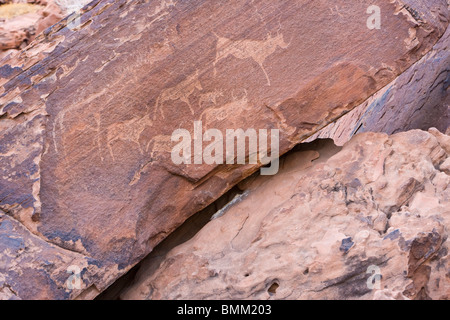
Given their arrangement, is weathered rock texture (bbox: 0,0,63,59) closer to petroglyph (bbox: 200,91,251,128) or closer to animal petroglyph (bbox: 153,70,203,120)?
animal petroglyph (bbox: 153,70,203,120)

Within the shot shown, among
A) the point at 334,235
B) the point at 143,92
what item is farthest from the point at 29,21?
the point at 334,235

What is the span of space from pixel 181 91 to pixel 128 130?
0.31 meters

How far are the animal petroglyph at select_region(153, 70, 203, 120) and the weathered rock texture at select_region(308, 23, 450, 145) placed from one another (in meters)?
1.99

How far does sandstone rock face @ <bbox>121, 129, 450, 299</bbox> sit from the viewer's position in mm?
→ 1900

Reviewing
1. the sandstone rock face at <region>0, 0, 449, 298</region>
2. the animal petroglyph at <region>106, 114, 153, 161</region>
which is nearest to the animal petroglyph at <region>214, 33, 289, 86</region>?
the sandstone rock face at <region>0, 0, 449, 298</region>

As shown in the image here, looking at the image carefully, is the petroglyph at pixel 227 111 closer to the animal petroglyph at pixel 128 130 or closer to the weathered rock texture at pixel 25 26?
the animal petroglyph at pixel 128 130

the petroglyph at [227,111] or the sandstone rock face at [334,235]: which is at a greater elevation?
the petroglyph at [227,111]

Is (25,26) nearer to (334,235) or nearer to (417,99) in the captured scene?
(417,99)

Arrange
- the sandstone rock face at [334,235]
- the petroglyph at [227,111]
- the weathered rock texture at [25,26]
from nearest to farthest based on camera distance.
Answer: the sandstone rock face at [334,235] → the petroglyph at [227,111] → the weathered rock texture at [25,26]

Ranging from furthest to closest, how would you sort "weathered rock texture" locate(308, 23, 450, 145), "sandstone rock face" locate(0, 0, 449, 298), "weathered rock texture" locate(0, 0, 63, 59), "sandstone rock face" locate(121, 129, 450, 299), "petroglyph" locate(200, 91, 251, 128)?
"weathered rock texture" locate(0, 0, 63, 59), "weathered rock texture" locate(308, 23, 450, 145), "petroglyph" locate(200, 91, 251, 128), "sandstone rock face" locate(0, 0, 449, 298), "sandstone rock face" locate(121, 129, 450, 299)

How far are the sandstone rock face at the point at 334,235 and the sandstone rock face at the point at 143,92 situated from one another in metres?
0.25

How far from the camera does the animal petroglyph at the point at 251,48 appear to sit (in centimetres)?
220

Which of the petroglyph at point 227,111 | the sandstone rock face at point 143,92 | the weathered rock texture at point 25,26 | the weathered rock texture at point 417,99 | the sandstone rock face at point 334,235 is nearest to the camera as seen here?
the sandstone rock face at point 334,235

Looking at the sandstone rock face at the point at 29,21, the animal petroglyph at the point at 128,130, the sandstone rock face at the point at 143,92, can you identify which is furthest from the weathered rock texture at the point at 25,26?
the animal petroglyph at the point at 128,130
